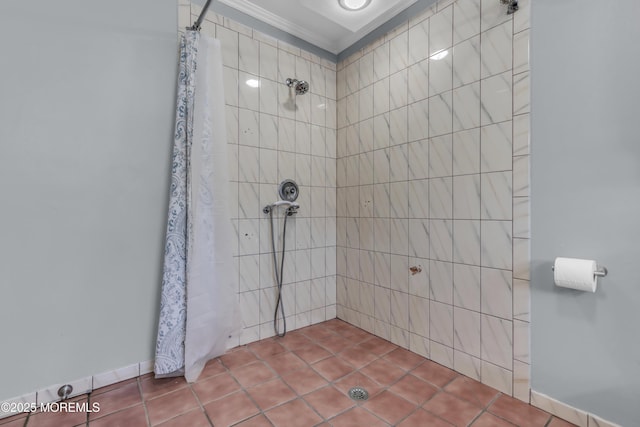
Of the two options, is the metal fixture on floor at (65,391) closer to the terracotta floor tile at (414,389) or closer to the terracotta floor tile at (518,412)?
the terracotta floor tile at (414,389)

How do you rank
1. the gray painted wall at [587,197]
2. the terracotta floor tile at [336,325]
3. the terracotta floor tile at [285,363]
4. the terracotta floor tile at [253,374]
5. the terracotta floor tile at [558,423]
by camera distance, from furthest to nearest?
the terracotta floor tile at [336,325]
the terracotta floor tile at [285,363]
the terracotta floor tile at [253,374]
the terracotta floor tile at [558,423]
the gray painted wall at [587,197]

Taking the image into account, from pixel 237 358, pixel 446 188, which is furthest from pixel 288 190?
pixel 237 358

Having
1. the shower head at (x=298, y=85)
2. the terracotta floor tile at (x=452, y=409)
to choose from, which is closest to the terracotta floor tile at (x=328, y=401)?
the terracotta floor tile at (x=452, y=409)

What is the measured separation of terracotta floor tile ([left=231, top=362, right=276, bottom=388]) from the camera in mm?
1560

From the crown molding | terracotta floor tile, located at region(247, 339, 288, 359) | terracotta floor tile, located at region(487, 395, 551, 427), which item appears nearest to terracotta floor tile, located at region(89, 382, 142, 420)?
terracotta floor tile, located at region(247, 339, 288, 359)

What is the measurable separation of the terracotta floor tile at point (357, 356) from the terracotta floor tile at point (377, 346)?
5 centimetres

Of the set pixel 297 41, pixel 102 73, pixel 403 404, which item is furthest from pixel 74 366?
pixel 297 41

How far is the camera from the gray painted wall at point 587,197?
43.4 inches

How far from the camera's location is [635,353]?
1095mm

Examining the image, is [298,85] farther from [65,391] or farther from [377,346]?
[65,391]

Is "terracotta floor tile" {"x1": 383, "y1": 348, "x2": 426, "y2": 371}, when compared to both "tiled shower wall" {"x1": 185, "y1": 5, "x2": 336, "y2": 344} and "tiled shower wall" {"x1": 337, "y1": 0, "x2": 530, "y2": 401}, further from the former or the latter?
"tiled shower wall" {"x1": 185, "y1": 5, "x2": 336, "y2": 344}

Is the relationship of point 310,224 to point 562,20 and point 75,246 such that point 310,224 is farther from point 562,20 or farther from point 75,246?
point 562,20

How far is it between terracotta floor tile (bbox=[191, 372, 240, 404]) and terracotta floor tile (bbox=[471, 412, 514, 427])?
1178 mm

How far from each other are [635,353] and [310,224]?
1.84 m
